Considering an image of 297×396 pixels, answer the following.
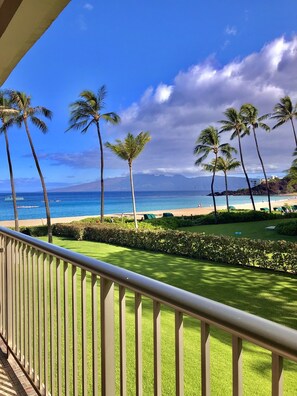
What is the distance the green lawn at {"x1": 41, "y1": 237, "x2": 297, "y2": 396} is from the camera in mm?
2654

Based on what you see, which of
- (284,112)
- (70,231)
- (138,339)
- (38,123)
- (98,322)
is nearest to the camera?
(138,339)

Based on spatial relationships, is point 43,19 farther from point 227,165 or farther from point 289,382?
point 227,165

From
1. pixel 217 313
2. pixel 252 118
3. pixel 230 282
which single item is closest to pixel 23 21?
pixel 217 313

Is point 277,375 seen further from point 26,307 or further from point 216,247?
point 216,247

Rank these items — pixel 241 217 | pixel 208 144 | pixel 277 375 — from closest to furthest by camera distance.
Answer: pixel 277 375 < pixel 241 217 < pixel 208 144

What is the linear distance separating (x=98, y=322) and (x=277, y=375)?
0.87 meters

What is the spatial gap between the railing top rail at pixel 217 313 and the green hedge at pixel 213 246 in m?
7.72

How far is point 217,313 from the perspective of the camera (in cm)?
73

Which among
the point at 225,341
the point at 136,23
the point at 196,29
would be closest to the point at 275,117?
the point at 196,29

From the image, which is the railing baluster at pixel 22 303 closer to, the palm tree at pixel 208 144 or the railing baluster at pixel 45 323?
the railing baluster at pixel 45 323

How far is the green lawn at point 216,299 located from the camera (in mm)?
2654

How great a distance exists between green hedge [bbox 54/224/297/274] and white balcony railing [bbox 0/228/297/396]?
6338 mm

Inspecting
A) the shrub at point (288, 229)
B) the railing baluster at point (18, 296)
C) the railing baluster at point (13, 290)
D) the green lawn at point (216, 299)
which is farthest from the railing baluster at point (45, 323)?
the shrub at point (288, 229)

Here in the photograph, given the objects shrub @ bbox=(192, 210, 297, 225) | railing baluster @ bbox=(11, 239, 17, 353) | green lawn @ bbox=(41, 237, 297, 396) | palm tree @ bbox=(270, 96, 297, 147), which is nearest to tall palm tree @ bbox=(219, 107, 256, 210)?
palm tree @ bbox=(270, 96, 297, 147)
